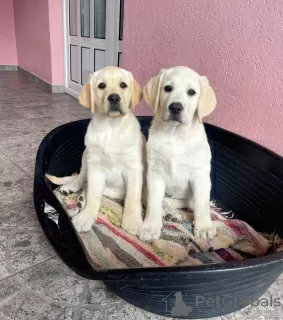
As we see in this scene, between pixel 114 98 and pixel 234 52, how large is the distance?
29.7 inches

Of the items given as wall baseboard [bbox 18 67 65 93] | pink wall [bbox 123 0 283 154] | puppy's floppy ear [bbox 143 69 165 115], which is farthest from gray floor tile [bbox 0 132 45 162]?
wall baseboard [bbox 18 67 65 93]

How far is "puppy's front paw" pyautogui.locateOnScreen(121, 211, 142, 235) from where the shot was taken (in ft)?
4.49

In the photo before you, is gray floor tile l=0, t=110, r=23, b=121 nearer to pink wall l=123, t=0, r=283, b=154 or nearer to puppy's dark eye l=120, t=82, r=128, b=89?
pink wall l=123, t=0, r=283, b=154

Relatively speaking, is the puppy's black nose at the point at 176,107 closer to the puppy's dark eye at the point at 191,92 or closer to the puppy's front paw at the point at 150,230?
the puppy's dark eye at the point at 191,92

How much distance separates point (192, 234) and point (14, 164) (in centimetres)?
140

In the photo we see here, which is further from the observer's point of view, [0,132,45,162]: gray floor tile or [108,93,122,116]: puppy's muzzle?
[0,132,45,162]: gray floor tile

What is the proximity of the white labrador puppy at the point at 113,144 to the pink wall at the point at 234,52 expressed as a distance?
58cm

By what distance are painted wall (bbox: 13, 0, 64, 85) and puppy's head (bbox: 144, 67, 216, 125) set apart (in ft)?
12.5

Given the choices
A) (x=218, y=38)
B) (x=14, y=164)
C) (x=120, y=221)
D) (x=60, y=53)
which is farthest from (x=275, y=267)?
(x=60, y=53)

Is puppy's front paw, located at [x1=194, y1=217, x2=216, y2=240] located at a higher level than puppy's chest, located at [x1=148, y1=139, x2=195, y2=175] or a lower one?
lower

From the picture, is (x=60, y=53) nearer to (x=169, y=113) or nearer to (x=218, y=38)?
(x=218, y=38)

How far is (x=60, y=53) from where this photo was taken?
4660 millimetres

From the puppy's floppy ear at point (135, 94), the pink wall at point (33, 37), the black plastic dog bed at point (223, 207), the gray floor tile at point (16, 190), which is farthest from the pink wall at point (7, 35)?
the puppy's floppy ear at point (135, 94)

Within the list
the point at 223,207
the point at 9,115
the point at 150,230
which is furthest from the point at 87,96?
the point at 9,115
